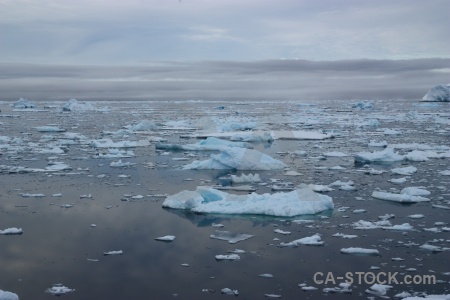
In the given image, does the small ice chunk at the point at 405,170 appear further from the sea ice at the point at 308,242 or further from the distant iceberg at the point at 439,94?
the distant iceberg at the point at 439,94

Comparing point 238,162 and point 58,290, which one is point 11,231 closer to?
point 58,290

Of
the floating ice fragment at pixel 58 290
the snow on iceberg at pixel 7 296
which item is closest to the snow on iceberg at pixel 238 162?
the floating ice fragment at pixel 58 290

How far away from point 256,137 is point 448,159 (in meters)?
6.88

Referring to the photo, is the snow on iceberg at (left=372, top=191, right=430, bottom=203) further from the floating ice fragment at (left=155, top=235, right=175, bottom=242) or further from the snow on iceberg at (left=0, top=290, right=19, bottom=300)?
the snow on iceberg at (left=0, top=290, right=19, bottom=300)

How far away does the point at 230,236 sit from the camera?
272 inches

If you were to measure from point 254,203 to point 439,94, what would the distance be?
175 feet

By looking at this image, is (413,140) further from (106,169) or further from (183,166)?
(106,169)

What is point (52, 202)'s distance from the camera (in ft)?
28.5

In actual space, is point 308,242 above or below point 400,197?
below

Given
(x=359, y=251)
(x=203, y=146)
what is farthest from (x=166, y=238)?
(x=203, y=146)

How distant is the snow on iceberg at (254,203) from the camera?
25.8 ft

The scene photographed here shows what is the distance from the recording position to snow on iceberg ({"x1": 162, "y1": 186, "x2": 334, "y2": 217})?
7.86m

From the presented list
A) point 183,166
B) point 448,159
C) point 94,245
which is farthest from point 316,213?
point 448,159

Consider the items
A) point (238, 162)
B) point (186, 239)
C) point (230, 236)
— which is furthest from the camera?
point (238, 162)
